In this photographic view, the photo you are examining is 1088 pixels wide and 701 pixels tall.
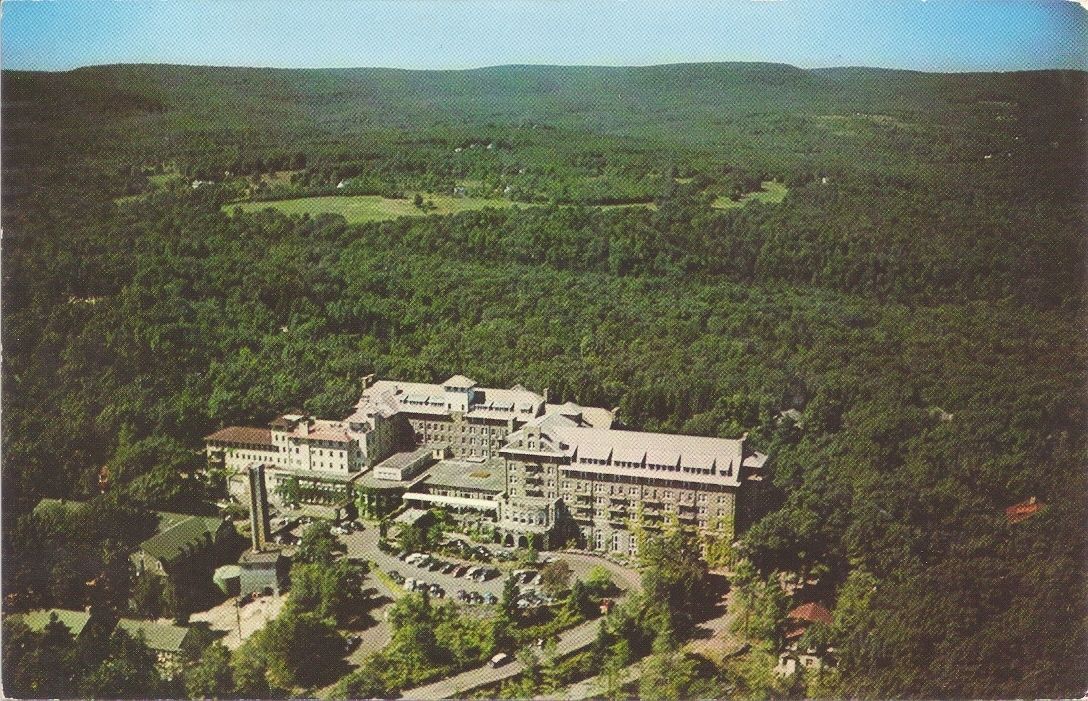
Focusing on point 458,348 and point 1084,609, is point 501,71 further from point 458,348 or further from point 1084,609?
point 1084,609

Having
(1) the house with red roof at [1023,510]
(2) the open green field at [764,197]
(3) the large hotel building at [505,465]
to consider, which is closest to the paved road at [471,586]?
(3) the large hotel building at [505,465]

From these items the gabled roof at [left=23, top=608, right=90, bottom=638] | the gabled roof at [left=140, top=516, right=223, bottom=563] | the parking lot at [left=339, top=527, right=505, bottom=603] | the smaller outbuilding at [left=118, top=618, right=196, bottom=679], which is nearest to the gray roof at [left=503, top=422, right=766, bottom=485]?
the parking lot at [left=339, top=527, right=505, bottom=603]

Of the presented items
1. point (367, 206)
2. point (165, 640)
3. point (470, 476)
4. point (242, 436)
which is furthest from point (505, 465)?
point (165, 640)

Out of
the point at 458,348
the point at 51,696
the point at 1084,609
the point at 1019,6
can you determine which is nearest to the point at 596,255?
the point at 458,348

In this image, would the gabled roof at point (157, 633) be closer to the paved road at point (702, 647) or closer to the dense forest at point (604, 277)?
the dense forest at point (604, 277)

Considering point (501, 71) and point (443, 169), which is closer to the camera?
point (501, 71)

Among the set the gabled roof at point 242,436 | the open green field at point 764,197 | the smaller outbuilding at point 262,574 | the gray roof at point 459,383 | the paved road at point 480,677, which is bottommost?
the paved road at point 480,677

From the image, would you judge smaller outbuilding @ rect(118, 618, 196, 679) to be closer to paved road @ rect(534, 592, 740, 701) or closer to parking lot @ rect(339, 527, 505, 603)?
parking lot @ rect(339, 527, 505, 603)

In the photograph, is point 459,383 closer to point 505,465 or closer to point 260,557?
point 505,465
